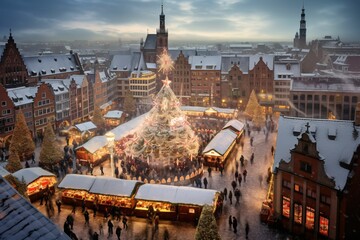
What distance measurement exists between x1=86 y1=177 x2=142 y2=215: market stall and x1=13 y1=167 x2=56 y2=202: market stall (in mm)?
5959

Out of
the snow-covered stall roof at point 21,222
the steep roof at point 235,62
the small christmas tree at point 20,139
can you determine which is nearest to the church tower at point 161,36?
the steep roof at point 235,62

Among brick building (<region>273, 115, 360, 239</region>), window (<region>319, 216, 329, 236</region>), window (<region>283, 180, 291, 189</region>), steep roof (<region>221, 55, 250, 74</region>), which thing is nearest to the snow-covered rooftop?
Answer: steep roof (<region>221, 55, 250, 74</region>)

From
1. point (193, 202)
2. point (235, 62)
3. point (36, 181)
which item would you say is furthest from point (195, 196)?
point (235, 62)

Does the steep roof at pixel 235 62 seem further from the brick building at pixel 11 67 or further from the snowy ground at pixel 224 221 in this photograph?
the snowy ground at pixel 224 221

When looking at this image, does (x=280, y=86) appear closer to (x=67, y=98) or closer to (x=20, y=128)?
(x=67, y=98)

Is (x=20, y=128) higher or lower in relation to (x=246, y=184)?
higher

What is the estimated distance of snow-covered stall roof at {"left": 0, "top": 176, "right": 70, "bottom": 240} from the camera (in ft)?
30.9

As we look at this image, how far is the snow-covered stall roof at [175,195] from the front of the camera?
35406 millimetres

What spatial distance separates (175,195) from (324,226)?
13.5 meters

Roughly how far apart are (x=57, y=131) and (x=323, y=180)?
56.2 metres

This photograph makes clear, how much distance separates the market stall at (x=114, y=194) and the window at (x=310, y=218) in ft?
53.2

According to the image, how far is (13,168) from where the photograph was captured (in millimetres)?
43812

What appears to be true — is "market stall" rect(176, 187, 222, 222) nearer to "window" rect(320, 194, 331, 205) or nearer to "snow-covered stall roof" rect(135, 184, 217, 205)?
"snow-covered stall roof" rect(135, 184, 217, 205)

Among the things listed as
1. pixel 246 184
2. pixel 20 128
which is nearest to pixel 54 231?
pixel 246 184
